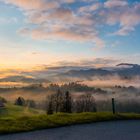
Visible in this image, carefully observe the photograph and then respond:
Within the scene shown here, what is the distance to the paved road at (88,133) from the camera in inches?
717

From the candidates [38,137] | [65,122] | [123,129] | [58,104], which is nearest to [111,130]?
[123,129]

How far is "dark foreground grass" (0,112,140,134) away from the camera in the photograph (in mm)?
20261

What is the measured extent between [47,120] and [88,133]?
4166 millimetres

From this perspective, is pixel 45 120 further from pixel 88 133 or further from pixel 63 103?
pixel 63 103

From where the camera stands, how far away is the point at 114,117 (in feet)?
88.2

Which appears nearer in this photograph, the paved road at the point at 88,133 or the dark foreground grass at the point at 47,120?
the paved road at the point at 88,133

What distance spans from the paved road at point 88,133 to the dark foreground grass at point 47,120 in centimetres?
83

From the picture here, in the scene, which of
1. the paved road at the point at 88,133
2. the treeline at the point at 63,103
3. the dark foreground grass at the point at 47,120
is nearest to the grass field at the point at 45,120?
the dark foreground grass at the point at 47,120

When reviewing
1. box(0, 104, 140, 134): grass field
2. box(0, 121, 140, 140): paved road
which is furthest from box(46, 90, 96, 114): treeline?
box(0, 121, 140, 140): paved road

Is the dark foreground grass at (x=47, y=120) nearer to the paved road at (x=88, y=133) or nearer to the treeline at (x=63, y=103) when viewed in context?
the paved road at (x=88, y=133)

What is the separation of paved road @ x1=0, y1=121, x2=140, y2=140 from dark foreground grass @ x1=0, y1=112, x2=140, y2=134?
83 centimetres

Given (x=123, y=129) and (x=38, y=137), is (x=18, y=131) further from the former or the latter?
(x=123, y=129)

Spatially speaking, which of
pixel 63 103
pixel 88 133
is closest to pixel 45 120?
pixel 88 133

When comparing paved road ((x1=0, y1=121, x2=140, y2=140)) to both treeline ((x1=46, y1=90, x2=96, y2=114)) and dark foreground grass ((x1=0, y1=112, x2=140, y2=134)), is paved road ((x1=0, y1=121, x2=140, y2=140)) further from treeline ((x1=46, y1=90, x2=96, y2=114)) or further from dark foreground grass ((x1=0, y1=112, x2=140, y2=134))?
treeline ((x1=46, y1=90, x2=96, y2=114))
